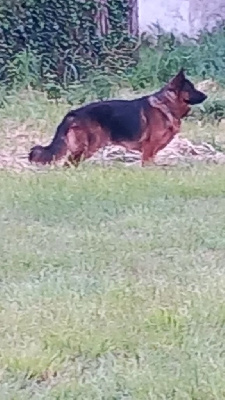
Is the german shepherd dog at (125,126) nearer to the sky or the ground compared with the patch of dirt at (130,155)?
nearer to the sky

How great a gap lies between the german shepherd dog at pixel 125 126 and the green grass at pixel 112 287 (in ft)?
2.07

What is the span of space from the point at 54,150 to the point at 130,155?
0.67 m

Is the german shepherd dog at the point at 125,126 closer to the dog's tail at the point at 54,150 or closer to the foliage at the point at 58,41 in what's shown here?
the dog's tail at the point at 54,150

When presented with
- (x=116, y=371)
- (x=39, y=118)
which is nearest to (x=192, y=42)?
(x=39, y=118)

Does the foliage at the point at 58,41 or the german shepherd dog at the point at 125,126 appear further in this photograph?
the foliage at the point at 58,41

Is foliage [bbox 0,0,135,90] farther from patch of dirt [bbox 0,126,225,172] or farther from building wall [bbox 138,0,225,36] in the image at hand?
patch of dirt [bbox 0,126,225,172]

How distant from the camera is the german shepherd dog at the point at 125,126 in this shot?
24.0ft

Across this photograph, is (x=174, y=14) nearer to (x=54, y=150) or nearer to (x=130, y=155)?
(x=130, y=155)

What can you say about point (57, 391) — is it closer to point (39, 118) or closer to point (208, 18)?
point (39, 118)

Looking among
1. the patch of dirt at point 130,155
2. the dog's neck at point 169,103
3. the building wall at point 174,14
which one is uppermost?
the building wall at point 174,14

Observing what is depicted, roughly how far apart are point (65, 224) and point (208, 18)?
21.0ft

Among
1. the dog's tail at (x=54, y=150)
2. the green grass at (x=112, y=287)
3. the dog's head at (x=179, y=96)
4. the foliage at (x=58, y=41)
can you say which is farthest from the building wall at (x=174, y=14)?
the green grass at (x=112, y=287)

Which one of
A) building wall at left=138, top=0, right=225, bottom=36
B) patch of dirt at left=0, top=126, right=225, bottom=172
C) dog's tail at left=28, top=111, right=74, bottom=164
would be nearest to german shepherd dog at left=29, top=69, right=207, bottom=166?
dog's tail at left=28, top=111, right=74, bottom=164

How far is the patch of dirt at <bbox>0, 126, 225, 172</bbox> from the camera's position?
748 centimetres
